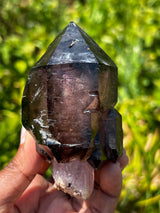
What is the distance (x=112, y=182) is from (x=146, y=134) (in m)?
0.73

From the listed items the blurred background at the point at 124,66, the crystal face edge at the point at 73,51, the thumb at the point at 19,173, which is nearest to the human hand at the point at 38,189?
the thumb at the point at 19,173

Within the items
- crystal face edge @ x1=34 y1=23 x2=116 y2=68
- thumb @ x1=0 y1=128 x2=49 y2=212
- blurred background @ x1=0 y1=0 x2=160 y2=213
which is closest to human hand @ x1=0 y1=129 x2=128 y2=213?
thumb @ x1=0 y1=128 x2=49 y2=212

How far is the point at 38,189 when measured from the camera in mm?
979

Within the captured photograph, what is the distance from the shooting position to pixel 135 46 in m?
1.77

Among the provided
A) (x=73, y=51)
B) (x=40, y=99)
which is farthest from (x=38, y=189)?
(x=73, y=51)

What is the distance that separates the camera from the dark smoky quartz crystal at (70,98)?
70cm

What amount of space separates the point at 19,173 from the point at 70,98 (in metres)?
0.30

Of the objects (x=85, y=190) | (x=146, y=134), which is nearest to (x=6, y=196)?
(x=85, y=190)

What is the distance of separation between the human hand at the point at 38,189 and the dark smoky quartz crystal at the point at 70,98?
7 centimetres

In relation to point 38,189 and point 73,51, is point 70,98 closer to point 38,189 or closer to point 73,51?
point 73,51

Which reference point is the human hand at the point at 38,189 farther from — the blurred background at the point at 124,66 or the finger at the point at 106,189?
the blurred background at the point at 124,66

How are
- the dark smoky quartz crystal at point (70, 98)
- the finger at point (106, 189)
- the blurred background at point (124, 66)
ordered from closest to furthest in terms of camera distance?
the dark smoky quartz crystal at point (70, 98) → the finger at point (106, 189) → the blurred background at point (124, 66)

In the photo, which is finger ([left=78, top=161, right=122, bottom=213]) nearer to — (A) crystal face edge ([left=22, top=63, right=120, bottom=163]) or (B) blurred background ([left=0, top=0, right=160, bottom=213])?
(A) crystal face edge ([left=22, top=63, right=120, bottom=163])

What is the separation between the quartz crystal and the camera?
2.31ft
